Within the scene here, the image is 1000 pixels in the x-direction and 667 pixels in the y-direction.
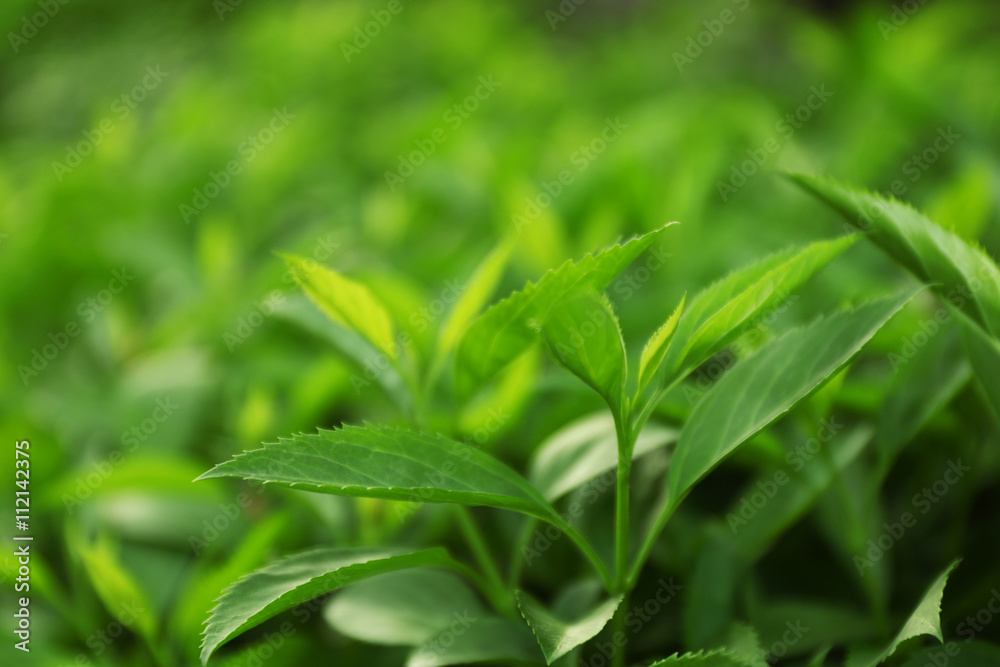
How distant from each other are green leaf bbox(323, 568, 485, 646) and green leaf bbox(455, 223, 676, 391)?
0.65ft

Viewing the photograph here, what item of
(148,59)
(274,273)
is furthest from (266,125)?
(148,59)

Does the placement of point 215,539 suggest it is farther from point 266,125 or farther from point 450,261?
point 266,125

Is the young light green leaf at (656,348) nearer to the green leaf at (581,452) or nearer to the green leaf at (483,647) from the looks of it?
the green leaf at (581,452)

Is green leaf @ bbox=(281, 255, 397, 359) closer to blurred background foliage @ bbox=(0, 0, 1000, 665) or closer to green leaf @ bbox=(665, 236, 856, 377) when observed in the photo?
blurred background foliage @ bbox=(0, 0, 1000, 665)

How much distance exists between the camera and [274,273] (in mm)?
1322

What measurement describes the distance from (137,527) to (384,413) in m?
0.35

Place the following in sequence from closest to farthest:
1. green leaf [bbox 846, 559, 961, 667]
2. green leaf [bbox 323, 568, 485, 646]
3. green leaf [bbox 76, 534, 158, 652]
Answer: green leaf [bbox 846, 559, 961, 667], green leaf [bbox 323, 568, 485, 646], green leaf [bbox 76, 534, 158, 652]

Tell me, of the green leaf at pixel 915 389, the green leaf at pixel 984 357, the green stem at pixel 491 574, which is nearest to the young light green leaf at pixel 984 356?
the green leaf at pixel 984 357

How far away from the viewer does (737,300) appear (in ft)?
1.95

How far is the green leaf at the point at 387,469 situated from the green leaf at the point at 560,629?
81 millimetres

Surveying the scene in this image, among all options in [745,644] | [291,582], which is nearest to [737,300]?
[745,644]

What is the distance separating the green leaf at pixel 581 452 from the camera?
2.48 ft

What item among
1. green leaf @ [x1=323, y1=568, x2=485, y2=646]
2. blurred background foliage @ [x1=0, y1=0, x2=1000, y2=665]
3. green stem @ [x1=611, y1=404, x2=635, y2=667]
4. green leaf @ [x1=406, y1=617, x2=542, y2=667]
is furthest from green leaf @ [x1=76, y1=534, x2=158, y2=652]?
green stem @ [x1=611, y1=404, x2=635, y2=667]

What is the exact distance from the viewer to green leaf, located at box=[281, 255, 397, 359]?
29.5 inches
